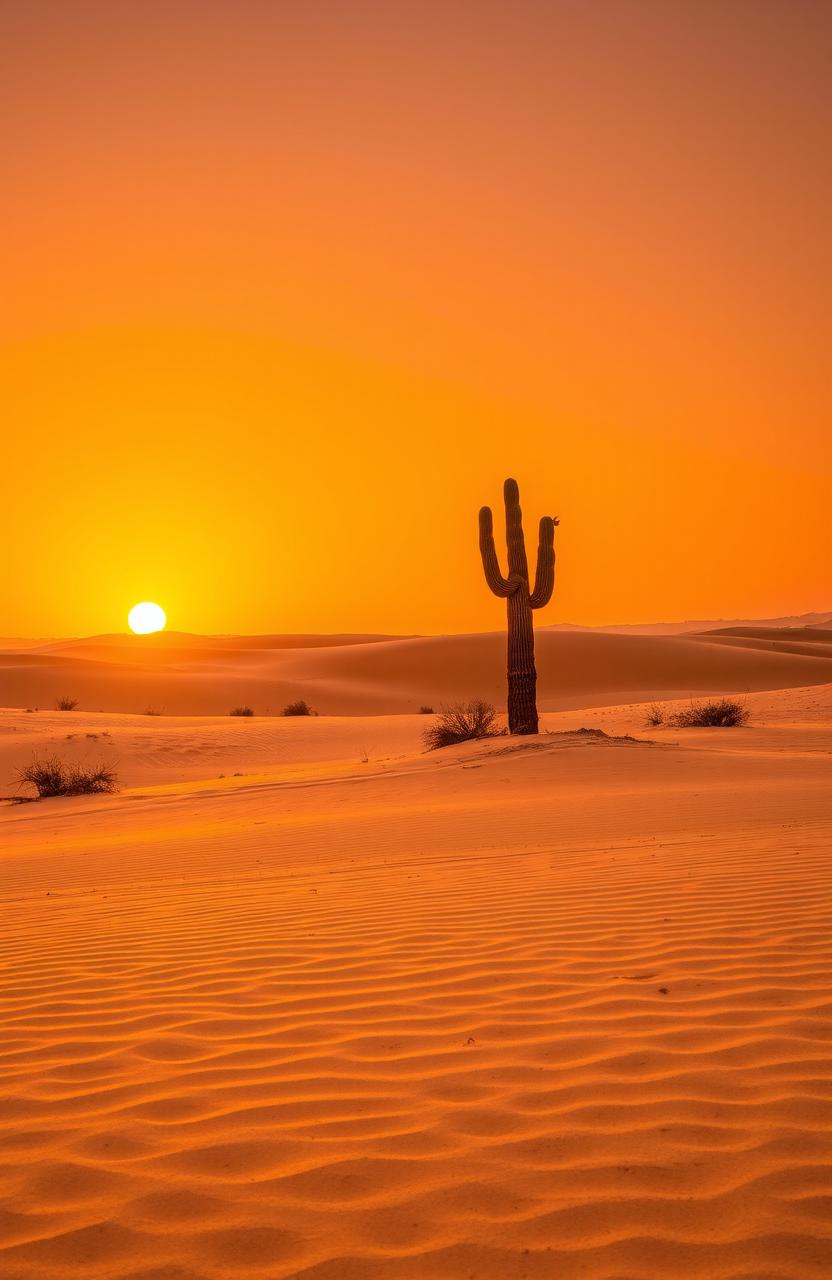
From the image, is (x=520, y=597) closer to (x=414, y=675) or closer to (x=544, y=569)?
(x=544, y=569)

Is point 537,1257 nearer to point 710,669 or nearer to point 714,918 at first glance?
point 714,918

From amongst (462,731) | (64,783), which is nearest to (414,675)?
(462,731)

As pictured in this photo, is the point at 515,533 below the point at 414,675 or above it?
above

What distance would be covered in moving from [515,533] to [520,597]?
4.15 feet

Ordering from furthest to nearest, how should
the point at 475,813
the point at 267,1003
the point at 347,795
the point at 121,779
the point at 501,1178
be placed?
the point at 121,779 < the point at 347,795 < the point at 475,813 < the point at 267,1003 < the point at 501,1178

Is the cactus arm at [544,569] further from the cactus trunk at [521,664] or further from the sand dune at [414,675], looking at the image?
the sand dune at [414,675]

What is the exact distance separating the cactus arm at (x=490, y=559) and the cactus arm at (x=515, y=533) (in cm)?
34

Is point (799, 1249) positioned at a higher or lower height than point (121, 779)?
higher

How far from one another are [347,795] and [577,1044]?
37.4ft

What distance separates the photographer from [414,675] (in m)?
55.9

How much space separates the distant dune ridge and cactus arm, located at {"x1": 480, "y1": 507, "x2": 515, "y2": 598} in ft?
69.0

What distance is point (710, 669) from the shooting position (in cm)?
5125

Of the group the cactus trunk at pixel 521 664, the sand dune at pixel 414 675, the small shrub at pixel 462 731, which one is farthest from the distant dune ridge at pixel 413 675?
the cactus trunk at pixel 521 664

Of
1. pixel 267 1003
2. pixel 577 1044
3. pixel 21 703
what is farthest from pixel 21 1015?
pixel 21 703
